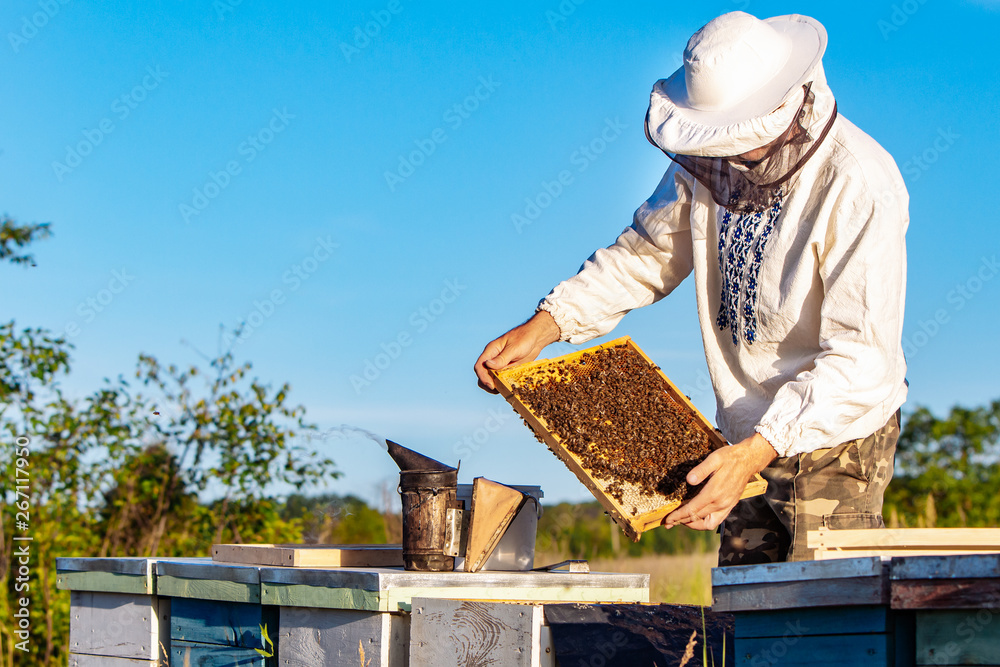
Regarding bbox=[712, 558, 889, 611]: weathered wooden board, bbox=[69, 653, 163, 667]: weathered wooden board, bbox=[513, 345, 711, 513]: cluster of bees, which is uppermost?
bbox=[513, 345, 711, 513]: cluster of bees

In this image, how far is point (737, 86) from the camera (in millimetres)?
3186

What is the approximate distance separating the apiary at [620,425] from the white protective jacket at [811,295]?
0.86 feet

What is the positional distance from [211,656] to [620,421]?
1.93 m

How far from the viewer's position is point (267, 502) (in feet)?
24.7

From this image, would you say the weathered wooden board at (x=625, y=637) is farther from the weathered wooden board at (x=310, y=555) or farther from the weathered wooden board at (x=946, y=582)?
the weathered wooden board at (x=310, y=555)

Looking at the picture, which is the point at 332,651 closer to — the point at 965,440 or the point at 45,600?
the point at 45,600

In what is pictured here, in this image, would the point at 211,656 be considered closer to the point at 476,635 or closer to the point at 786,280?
the point at 476,635

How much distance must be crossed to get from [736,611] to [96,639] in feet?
10.6

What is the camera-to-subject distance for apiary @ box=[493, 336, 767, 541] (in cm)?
315

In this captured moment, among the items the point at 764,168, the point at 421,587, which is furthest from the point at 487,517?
the point at 764,168

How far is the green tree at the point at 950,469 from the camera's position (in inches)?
391

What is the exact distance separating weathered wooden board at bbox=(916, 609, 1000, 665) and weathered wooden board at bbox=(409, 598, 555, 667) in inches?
46.0

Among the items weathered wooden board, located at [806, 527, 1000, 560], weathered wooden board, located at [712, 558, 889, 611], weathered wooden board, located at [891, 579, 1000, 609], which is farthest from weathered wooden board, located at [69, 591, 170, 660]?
weathered wooden board, located at [891, 579, 1000, 609]

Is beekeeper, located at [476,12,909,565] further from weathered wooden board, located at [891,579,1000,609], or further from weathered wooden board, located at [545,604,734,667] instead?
weathered wooden board, located at [891,579,1000,609]
